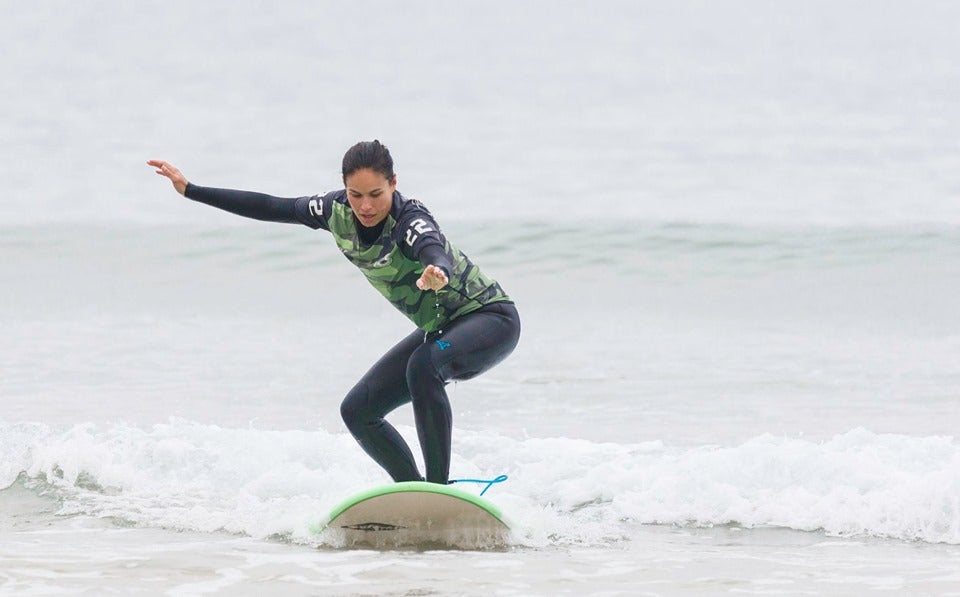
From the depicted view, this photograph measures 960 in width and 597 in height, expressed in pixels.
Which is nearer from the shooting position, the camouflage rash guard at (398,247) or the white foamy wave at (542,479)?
the camouflage rash guard at (398,247)

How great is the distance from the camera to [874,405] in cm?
1048

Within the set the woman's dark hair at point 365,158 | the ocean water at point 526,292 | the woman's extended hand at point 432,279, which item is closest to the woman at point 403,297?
the woman's dark hair at point 365,158

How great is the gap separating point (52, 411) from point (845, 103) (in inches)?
1104

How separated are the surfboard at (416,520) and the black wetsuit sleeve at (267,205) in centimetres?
123

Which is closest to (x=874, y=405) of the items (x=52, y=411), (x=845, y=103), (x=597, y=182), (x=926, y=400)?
(x=926, y=400)

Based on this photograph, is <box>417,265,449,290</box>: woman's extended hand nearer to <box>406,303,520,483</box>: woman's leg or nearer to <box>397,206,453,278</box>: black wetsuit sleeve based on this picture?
<box>397,206,453,278</box>: black wetsuit sleeve

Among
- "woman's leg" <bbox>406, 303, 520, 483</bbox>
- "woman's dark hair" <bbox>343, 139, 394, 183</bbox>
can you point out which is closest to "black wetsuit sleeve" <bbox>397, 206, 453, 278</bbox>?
"woman's dark hair" <bbox>343, 139, 394, 183</bbox>

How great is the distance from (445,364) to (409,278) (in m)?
0.40

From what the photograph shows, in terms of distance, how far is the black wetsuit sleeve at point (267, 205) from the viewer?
596 centimetres

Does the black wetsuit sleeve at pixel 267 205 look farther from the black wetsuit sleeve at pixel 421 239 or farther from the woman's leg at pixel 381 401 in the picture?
the woman's leg at pixel 381 401

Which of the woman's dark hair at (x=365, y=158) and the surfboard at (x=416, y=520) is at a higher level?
the woman's dark hair at (x=365, y=158)

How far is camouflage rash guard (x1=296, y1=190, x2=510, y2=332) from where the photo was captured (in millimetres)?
5723

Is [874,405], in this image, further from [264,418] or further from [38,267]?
[38,267]

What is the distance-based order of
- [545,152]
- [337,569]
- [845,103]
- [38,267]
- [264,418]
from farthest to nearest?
[845,103], [545,152], [38,267], [264,418], [337,569]
